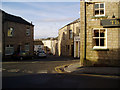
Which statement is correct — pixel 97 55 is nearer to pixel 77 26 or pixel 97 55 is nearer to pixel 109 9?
pixel 109 9

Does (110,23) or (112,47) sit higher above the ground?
(110,23)

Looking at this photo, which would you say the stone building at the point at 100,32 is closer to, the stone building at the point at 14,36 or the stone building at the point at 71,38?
the stone building at the point at 71,38

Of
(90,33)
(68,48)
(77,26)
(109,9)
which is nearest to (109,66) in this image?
(90,33)

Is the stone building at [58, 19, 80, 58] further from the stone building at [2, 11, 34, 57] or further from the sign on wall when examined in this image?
the sign on wall

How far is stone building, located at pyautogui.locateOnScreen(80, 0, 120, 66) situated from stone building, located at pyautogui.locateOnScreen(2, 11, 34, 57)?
15.4m

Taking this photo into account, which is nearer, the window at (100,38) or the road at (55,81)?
the road at (55,81)

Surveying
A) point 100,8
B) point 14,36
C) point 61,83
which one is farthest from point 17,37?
point 61,83

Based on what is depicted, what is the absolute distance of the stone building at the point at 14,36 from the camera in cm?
2384

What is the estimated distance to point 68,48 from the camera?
30734 mm

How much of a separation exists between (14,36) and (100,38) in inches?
710

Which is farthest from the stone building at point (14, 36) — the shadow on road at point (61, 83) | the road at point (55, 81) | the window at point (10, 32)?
the shadow on road at point (61, 83)

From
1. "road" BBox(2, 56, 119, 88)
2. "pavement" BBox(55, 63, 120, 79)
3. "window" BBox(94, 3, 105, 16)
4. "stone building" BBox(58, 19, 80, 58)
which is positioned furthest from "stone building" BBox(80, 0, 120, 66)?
"stone building" BBox(58, 19, 80, 58)

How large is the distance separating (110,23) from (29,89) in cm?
918

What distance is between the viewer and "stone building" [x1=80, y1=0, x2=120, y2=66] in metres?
11.9
